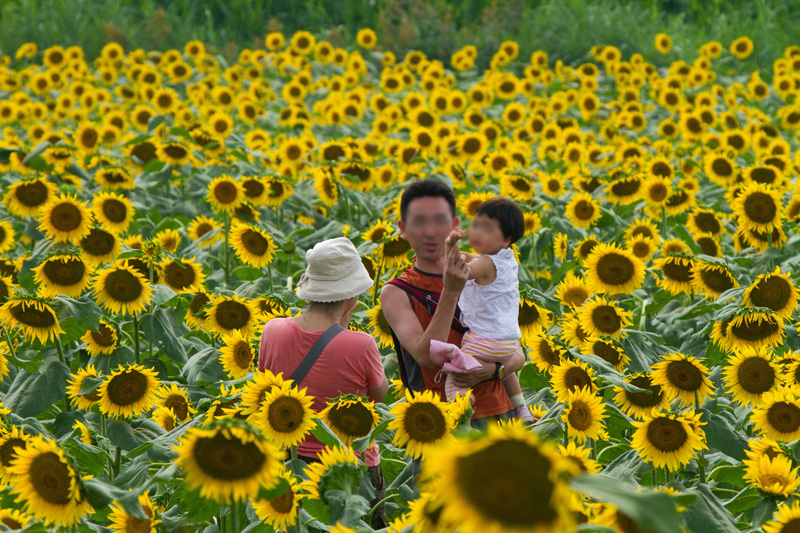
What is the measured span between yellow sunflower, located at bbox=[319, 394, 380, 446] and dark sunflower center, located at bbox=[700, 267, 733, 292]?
205cm

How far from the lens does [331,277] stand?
9.33 feet

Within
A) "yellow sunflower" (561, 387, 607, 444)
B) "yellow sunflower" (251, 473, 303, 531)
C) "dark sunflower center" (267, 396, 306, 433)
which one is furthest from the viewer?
"yellow sunflower" (561, 387, 607, 444)

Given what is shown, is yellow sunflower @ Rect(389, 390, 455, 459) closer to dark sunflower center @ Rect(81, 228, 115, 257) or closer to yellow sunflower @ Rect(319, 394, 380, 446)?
yellow sunflower @ Rect(319, 394, 380, 446)

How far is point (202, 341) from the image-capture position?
416 cm

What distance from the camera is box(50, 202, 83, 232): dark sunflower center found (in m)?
3.91

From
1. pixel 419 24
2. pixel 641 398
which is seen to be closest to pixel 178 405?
pixel 641 398

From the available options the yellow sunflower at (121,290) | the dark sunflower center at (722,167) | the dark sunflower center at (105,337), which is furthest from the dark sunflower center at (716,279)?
the dark sunflower center at (722,167)

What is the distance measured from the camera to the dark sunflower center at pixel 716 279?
12.7 ft

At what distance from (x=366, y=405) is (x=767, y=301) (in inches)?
73.2

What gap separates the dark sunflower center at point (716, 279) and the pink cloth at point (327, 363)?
1771 millimetres

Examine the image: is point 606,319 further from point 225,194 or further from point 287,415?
point 225,194

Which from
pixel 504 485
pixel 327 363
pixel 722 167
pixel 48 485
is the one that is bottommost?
pixel 722 167

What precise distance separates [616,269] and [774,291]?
0.75 meters

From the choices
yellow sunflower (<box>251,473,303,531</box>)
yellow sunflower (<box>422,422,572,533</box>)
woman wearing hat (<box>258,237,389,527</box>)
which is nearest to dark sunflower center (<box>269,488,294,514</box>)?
yellow sunflower (<box>251,473,303,531</box>)
